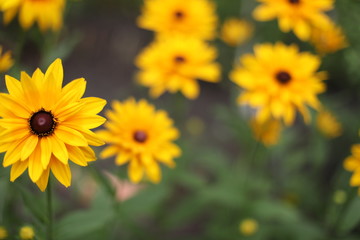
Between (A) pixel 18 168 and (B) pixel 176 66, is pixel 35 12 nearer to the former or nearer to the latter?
(B) pixel 176 66

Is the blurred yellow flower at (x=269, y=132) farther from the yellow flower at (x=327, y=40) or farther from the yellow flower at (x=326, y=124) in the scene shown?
the yellow flower at (x=327, y=40)

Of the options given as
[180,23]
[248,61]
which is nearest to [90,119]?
[248,61]

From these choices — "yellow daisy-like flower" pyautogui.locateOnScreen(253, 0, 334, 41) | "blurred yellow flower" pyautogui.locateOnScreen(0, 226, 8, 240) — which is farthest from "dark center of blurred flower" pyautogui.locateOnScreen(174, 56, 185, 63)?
"blurred yellow flower" pyautogui.locateOnScreen(0, 226, 8, 240)

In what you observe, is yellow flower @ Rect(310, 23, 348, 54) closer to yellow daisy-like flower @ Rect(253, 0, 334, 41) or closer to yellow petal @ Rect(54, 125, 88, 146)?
yellow daisy-like flower @ Rect(253, 0, 334, 41)

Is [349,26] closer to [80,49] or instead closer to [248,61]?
[248,61]

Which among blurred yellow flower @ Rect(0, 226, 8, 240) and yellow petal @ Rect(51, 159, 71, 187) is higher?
yellow petal @ Rect(51, 159, 71, 187)

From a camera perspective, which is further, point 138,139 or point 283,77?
point 283,77

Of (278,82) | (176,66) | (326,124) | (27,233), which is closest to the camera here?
(27,233)

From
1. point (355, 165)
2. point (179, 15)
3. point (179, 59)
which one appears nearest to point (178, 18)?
point (179, 15)
